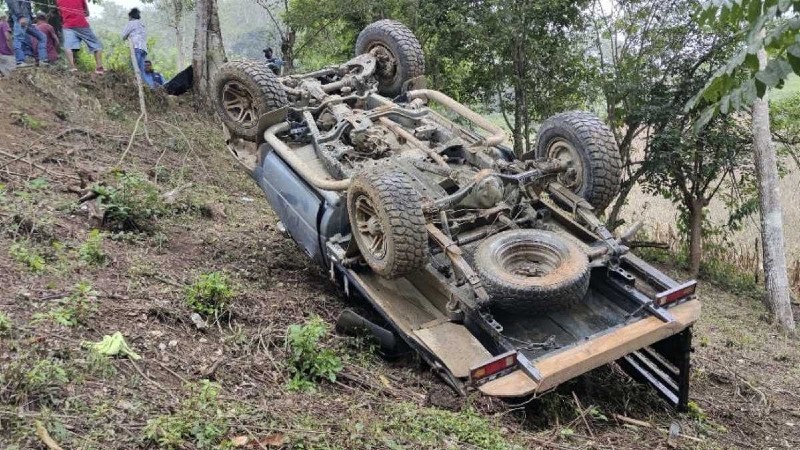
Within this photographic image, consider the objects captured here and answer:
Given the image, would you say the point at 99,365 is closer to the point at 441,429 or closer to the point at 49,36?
the point at 441,429

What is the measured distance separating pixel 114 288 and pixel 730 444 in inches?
187

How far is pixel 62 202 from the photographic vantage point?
752 cm

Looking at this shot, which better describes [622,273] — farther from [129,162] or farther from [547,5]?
[547,5]

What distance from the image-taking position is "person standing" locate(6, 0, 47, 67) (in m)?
11.2

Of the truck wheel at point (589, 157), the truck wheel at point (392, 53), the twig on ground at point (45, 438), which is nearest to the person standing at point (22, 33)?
the truck wheel at point (392, 53)

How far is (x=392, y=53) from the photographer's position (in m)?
8.54

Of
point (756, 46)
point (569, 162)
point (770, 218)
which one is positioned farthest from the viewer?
point (770, 218)

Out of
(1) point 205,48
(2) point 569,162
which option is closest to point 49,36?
(1) point 205,48

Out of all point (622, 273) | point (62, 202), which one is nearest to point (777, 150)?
point (622, 273)

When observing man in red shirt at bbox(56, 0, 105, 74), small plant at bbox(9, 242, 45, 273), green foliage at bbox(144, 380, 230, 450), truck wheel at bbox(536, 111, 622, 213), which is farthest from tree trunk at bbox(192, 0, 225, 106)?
green foliage at bbox(144, 380, 230, 450)

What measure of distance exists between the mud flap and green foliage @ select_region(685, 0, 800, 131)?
321 centimetres

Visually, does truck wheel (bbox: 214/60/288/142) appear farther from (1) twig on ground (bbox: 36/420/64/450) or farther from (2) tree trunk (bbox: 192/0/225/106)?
(2) tree trunk (bbox: 192/0/225/106)

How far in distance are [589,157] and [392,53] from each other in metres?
3.08

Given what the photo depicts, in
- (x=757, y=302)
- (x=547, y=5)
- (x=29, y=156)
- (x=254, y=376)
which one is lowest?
(x=757, y=302)
